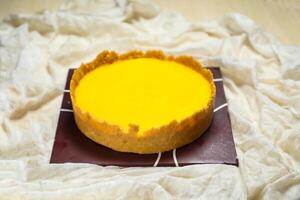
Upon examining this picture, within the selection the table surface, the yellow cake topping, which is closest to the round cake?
the yellow cake topping

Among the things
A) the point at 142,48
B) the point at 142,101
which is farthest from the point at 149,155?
the point at 142,48

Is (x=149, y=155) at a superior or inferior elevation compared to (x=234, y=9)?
inferior

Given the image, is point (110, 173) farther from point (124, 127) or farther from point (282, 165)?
point (282, 165)

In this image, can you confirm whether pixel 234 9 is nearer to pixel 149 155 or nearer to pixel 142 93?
pixel 142 93

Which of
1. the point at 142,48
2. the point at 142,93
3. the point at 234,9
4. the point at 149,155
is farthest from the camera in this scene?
the point at 234,9

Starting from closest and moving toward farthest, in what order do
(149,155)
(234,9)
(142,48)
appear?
(149,155)
(142,48)
(234,9)

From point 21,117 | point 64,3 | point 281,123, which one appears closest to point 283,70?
point 281,123
